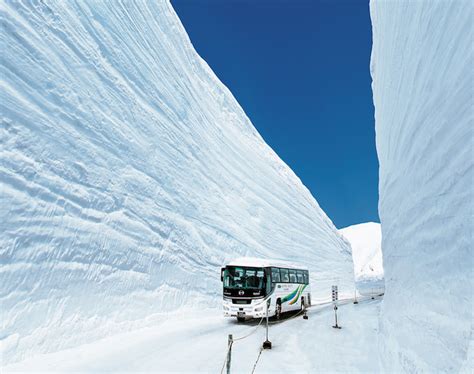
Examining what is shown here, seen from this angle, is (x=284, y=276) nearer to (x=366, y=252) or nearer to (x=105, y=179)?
(x=105, y=179)

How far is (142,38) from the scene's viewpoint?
1794 cm

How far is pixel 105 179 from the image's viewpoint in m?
12.3

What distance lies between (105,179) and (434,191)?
10.5 metres

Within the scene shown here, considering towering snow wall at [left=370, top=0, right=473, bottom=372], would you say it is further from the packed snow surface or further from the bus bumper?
the bus bumper

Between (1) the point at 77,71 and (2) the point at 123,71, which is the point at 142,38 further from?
(1) the point at 77,71

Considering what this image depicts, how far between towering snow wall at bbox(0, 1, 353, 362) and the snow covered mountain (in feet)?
184

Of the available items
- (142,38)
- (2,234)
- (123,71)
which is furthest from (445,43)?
(142,38)

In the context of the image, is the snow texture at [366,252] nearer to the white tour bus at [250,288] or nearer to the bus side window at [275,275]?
the bus side window at [275,275]

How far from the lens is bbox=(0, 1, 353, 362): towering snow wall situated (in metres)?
8.74

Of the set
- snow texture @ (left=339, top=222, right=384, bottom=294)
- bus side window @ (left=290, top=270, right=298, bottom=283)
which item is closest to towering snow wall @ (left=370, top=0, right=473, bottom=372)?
bus side window @ (left=290, top=270, right=298, bottom=283)

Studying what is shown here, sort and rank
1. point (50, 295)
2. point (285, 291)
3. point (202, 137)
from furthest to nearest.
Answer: point (202, 137), point (285, 291), point (50, 295)

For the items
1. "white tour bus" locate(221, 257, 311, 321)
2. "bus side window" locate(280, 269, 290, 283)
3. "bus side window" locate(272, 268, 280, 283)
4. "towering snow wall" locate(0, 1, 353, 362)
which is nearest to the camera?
"towering snow wall" locate(0, 1, 353, 362)

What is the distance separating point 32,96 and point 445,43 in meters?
10.7

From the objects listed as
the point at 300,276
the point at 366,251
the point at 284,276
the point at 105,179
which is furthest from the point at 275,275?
the point at 366,251
